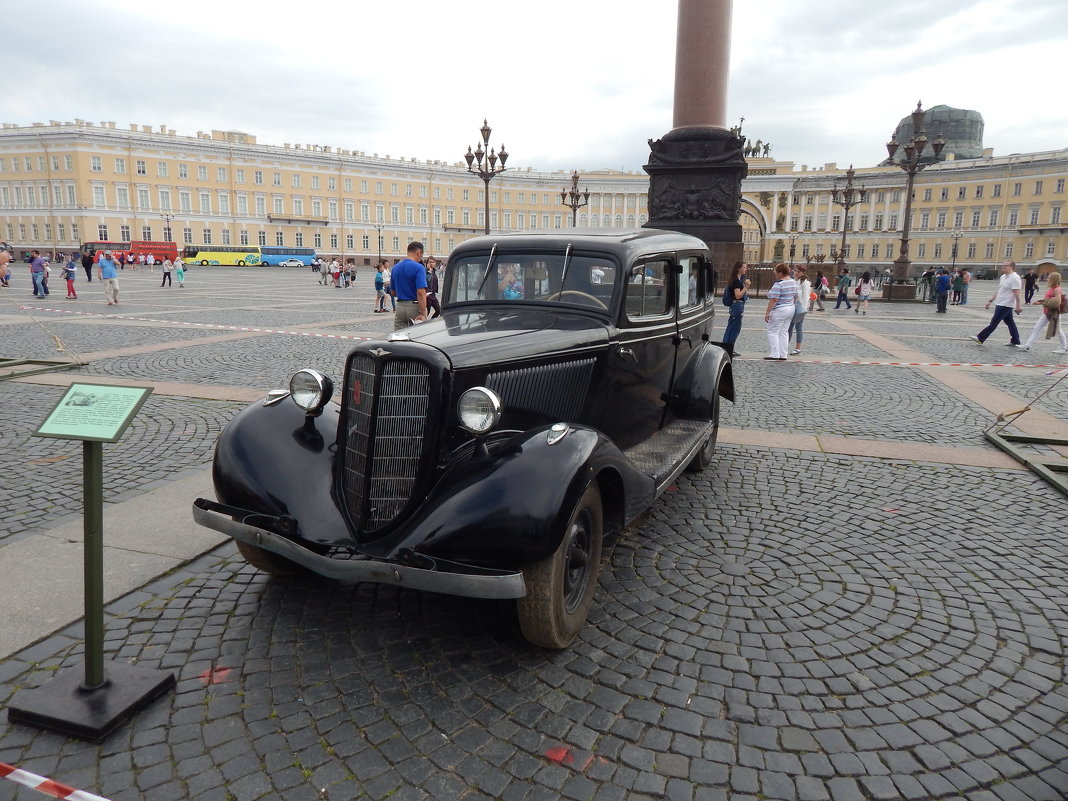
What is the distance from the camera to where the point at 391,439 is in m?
3.11

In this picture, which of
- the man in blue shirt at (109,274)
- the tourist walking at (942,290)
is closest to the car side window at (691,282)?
the man in blue shirt at (109,274)

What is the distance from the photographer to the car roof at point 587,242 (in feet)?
14.4

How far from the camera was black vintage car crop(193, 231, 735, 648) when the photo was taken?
9.23 ft

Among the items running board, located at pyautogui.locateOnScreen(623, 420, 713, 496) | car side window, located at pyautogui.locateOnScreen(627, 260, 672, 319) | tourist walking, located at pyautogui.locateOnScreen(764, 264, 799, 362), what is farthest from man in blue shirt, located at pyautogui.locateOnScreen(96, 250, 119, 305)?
running board, located at pyautogui.locateOnScreen(623, 420, 713, 496)

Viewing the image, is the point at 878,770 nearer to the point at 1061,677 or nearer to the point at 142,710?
the point at 1061,677

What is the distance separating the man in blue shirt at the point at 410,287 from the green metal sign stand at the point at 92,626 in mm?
8220

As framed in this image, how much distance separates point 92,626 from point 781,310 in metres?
10.6

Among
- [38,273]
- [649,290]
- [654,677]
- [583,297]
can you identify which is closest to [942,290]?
[649,290]

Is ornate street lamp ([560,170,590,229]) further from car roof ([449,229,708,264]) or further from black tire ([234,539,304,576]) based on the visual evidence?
black tire ([234,539,304,576])

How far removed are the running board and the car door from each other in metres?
0.09

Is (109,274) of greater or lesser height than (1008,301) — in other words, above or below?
above

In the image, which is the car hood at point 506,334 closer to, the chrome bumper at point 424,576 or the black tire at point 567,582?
the black tire at point 567,582

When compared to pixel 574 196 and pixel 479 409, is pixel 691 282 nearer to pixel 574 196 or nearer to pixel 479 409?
pixel 479 409

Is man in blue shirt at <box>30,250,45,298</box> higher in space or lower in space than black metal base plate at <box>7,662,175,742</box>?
higher
